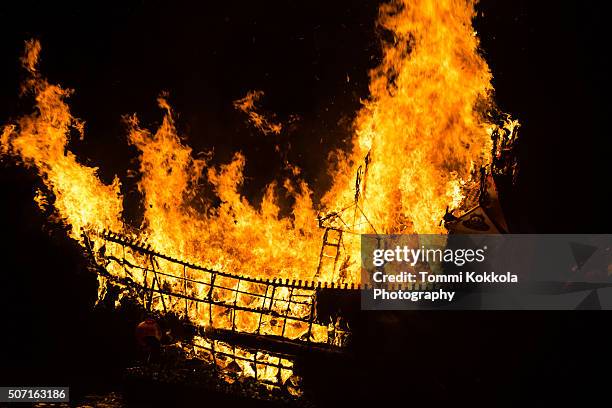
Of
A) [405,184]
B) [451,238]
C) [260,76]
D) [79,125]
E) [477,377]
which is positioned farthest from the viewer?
[260,76]

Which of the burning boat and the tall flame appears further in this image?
the tall flame

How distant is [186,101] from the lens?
492 inches

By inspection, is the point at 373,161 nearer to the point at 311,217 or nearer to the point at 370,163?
the point at 370,163

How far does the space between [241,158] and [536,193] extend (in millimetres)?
9003

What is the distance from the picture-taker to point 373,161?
9828mm

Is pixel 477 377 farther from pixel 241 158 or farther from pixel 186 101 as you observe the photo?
pixel 186 101

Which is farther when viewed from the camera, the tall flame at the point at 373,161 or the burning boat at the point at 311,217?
the tall flame at the point at 373,161

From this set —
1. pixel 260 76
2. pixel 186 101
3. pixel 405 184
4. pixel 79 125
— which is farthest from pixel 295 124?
pixel 79 125

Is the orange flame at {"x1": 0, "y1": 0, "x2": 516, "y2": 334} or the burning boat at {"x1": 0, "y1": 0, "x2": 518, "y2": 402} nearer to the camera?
the burning boat at {"x1": 0, "y1": 0, "x2": 518, "y2": 402}

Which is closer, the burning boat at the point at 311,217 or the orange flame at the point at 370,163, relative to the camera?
the burning boat at the point at 311,217

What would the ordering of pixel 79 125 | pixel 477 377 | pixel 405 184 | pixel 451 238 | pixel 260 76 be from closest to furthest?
1. pixel 477 377
2. pixel 451 238
3. pixel 405 184
4. pixel 79 125
5. pixel 260 76

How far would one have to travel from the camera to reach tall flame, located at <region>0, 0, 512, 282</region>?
29.2 feet

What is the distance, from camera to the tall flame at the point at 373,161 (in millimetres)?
8898

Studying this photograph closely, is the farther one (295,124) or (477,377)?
(295,124)
